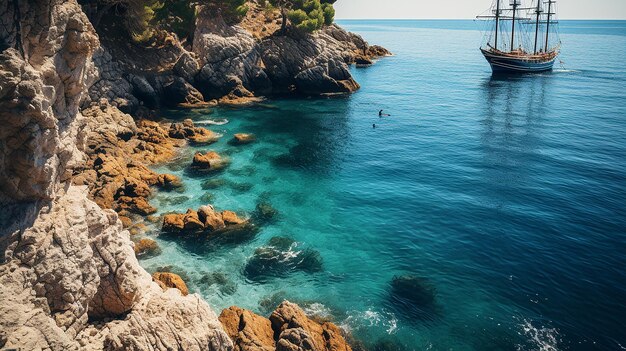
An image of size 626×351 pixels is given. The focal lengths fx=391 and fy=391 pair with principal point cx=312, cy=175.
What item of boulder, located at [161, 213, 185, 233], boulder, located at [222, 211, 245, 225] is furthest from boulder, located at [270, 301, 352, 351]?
boulder, located at [161, 213, 185, 233]

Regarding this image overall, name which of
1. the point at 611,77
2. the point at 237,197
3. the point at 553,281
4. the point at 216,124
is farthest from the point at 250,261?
the point at 611,77

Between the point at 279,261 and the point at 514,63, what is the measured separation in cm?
11104

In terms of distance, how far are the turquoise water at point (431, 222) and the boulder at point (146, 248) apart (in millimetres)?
1010

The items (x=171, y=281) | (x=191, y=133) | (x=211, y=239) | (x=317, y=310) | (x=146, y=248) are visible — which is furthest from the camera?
(x=191, y=133)

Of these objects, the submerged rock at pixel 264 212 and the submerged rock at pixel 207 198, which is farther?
the submerged rock at pixel 207 198

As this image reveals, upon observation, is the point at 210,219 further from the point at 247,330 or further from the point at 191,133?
the point at 191,133

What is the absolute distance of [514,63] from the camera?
4491 inches

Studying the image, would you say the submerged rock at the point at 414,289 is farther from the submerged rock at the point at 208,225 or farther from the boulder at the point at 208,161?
the boulder at the point at 208,161

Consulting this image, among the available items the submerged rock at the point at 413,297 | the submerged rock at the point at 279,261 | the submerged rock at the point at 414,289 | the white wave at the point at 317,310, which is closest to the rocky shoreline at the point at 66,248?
the white wave at the point at 317,310

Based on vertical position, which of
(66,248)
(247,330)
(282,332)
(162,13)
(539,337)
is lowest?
(539,337)

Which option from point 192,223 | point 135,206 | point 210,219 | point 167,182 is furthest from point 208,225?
point 167,182

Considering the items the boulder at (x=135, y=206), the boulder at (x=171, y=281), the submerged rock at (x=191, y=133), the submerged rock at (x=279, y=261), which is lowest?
the submerged rock at (x=279, y=261)

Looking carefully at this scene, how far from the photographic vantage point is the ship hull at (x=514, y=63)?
112938mm

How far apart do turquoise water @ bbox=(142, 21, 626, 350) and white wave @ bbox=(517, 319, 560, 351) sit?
87 mm
